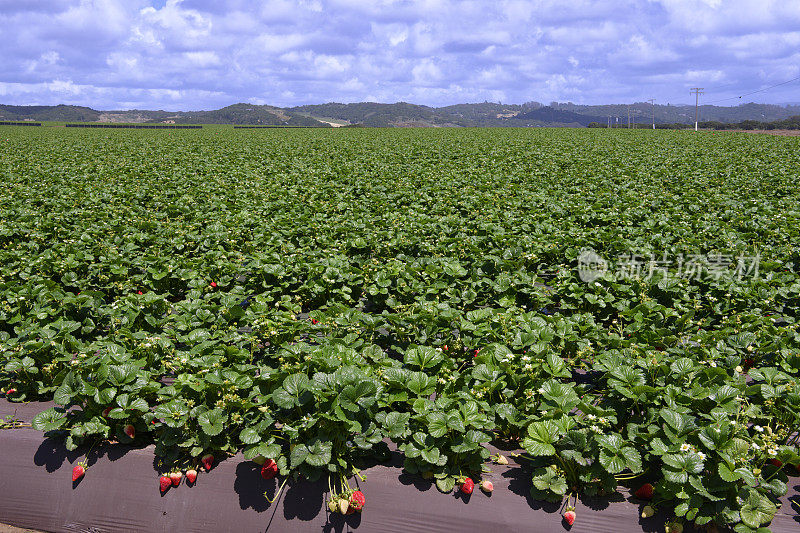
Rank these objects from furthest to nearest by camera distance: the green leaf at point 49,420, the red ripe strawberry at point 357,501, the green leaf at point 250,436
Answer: the green leaf at point 49,420 < the green leaf at point 250,436 < the red ripe strawberry at point 357,501

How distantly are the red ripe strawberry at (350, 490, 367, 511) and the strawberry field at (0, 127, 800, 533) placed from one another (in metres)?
0.03

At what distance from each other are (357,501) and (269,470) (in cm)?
59

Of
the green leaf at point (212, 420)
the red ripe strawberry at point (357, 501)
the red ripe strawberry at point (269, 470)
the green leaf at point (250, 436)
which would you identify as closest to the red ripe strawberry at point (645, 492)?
the red ripe strawberry at point (357, 501)

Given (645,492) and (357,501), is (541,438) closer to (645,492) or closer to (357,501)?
(645,492)

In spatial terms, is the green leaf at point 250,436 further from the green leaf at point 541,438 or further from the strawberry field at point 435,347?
the green leaf at point 541,438

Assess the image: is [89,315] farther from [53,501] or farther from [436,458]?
[436,458]

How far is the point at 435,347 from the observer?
13.5ft

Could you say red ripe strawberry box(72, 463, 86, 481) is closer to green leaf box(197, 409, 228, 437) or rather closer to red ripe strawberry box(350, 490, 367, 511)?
green leaf box(197, 409, 228, 437)

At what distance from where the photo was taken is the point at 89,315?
14.8 ft

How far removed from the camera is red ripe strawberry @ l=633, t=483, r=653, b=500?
269 cm

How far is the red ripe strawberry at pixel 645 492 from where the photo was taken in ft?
8.83

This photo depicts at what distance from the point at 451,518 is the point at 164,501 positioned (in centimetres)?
176

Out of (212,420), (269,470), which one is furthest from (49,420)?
(269,470)

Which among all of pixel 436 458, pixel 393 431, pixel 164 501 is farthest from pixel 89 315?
pixel 436 458
